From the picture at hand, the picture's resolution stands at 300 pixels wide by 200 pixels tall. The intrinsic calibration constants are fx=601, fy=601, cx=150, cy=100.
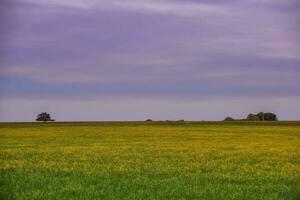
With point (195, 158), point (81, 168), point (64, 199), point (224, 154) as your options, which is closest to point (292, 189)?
point (64, 199)

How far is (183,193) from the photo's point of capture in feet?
65.8

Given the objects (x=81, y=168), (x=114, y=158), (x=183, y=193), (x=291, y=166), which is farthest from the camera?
(x=114, y=158)

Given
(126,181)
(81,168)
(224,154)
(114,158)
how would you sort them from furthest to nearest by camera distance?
(224,154) < (114,158) < (81,168) < (126,181)

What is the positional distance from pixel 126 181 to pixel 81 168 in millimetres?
5265

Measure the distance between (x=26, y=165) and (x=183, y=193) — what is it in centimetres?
1141

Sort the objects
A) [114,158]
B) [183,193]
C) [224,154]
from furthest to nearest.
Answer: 1. [224,154]
2. [114,158]
3. [183,193]

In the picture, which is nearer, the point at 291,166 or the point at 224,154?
the point at 291,166

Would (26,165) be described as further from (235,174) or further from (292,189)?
(292,189)

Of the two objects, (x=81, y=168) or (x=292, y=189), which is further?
(x=81, y=168)

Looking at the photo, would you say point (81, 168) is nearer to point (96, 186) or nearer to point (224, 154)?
point (96, 186)

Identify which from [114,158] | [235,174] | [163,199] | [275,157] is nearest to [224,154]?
[275,157]

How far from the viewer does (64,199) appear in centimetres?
1856

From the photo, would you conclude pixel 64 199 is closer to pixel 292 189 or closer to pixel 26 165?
pixel 292 189

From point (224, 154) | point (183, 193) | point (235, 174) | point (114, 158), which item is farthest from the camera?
point (224, 154)
